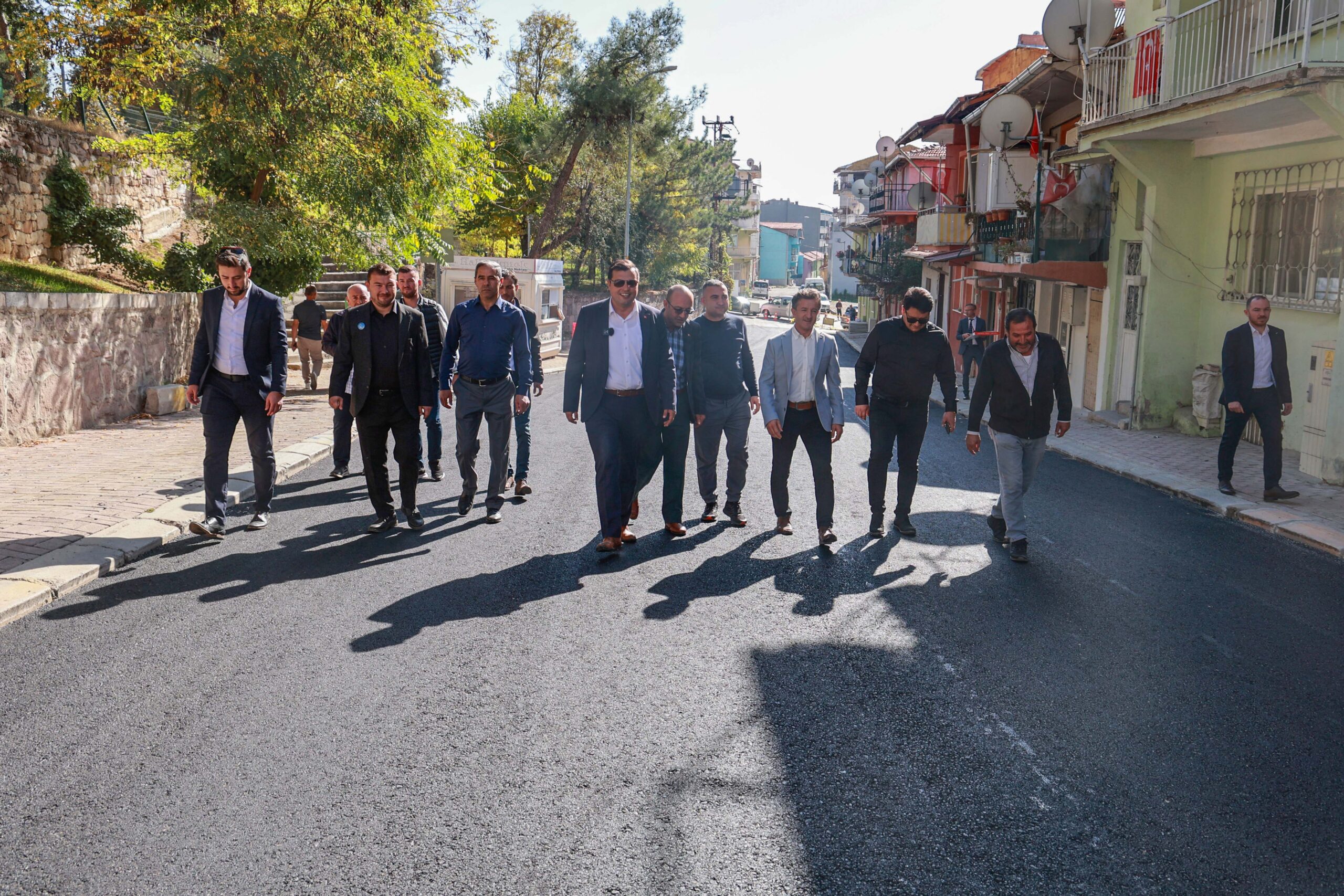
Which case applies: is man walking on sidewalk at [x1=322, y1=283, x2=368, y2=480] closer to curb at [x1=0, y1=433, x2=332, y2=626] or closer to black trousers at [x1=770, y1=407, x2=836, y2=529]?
curb at [x1=0, y1=433, x2=332, y2=626]

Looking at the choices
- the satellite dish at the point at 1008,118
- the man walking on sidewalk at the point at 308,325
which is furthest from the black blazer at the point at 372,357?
the satellite dish at the point at 1008,118

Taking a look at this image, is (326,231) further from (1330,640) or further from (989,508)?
(1330,640)

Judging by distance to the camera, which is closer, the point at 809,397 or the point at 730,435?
A: the point at 809,397

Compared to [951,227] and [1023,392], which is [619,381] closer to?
[1023,392]

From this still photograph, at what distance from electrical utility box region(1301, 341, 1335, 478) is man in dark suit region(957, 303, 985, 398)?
27.8 ft

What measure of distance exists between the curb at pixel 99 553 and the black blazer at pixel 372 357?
1.46m

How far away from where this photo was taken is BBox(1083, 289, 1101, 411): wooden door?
20703 millimetres

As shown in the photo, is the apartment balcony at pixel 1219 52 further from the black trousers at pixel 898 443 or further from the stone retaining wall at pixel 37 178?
the stone retaining wall at pixel 37 178

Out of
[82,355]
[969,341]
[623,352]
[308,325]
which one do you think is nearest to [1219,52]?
[969,341]

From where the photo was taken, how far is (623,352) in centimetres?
771

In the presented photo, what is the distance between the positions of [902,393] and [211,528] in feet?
16.0

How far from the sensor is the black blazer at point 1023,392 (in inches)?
302

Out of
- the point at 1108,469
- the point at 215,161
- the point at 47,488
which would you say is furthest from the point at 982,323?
the point at 47,488

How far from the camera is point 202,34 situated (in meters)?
16.2
